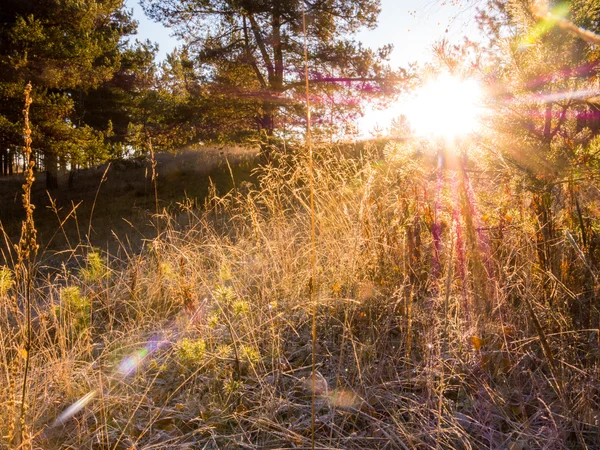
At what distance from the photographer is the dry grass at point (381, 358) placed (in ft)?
5.34

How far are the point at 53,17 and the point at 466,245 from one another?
34.7 ft

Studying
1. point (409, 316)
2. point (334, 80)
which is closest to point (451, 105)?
point (409, 316)

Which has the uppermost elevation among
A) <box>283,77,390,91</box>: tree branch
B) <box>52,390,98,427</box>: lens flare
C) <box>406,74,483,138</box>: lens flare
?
<box>283,77,390,91</box>: tree branch

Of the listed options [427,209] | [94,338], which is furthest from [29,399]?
[427,209]

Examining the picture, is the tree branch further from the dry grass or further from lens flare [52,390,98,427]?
lens flare [52,390,98,427]

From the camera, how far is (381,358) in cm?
199

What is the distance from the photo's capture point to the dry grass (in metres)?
1.63

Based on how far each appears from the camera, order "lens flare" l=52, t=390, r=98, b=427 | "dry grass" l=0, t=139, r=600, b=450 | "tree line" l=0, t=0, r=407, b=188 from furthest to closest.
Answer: "tree line" l=0, t=0, r=407, b=188, "lens flare" l=52, t=390, r=98, b=427, "dry grass" l=0, t=139, r=600, b=450

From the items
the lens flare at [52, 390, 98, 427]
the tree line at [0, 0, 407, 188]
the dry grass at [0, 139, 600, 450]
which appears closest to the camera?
the dry grass at [0, 139, 600, 450]

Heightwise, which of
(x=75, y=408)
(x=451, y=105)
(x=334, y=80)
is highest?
(x=334, y=80)

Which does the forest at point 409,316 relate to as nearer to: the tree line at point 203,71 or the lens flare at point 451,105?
the lens flare at point 451,105

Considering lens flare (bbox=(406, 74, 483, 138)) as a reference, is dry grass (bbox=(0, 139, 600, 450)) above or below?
below

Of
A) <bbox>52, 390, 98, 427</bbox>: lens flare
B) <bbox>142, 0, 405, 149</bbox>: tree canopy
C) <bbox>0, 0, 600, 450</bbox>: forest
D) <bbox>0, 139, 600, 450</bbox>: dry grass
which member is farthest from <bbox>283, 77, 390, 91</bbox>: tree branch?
<bbox>52, 390, 98, 427</bbox>: lens flare

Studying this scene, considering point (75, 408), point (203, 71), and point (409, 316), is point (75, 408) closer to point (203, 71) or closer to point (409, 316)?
point (409, 316)
